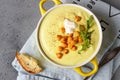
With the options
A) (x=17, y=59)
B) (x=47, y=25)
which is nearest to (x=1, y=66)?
(x=17, y=59)

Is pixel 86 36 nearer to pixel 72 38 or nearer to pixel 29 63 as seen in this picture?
pixel 72 38

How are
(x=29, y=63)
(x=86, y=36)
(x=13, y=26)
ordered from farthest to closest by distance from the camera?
(x=13, y=26)
(x=29, y=63)
(x=86, y=36)

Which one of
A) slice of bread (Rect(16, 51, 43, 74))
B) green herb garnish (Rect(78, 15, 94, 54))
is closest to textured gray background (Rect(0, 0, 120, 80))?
slice of bread (Rect(16, 51, 43, 74))

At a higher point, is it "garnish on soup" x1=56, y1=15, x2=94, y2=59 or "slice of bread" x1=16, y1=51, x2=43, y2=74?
"garnish on soup" x1=56, y1=15, x2=94, y2=59

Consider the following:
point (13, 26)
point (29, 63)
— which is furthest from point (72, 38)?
point (13, 26)

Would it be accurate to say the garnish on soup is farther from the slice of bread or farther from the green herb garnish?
the slice of bread

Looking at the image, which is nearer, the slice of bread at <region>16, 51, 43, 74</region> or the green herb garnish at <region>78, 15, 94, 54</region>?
the green herb garnish at <region>78, 15, 94, 54</region>

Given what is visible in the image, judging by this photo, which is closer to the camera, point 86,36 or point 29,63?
point 86,36

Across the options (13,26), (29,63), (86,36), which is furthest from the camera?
(13,26)
